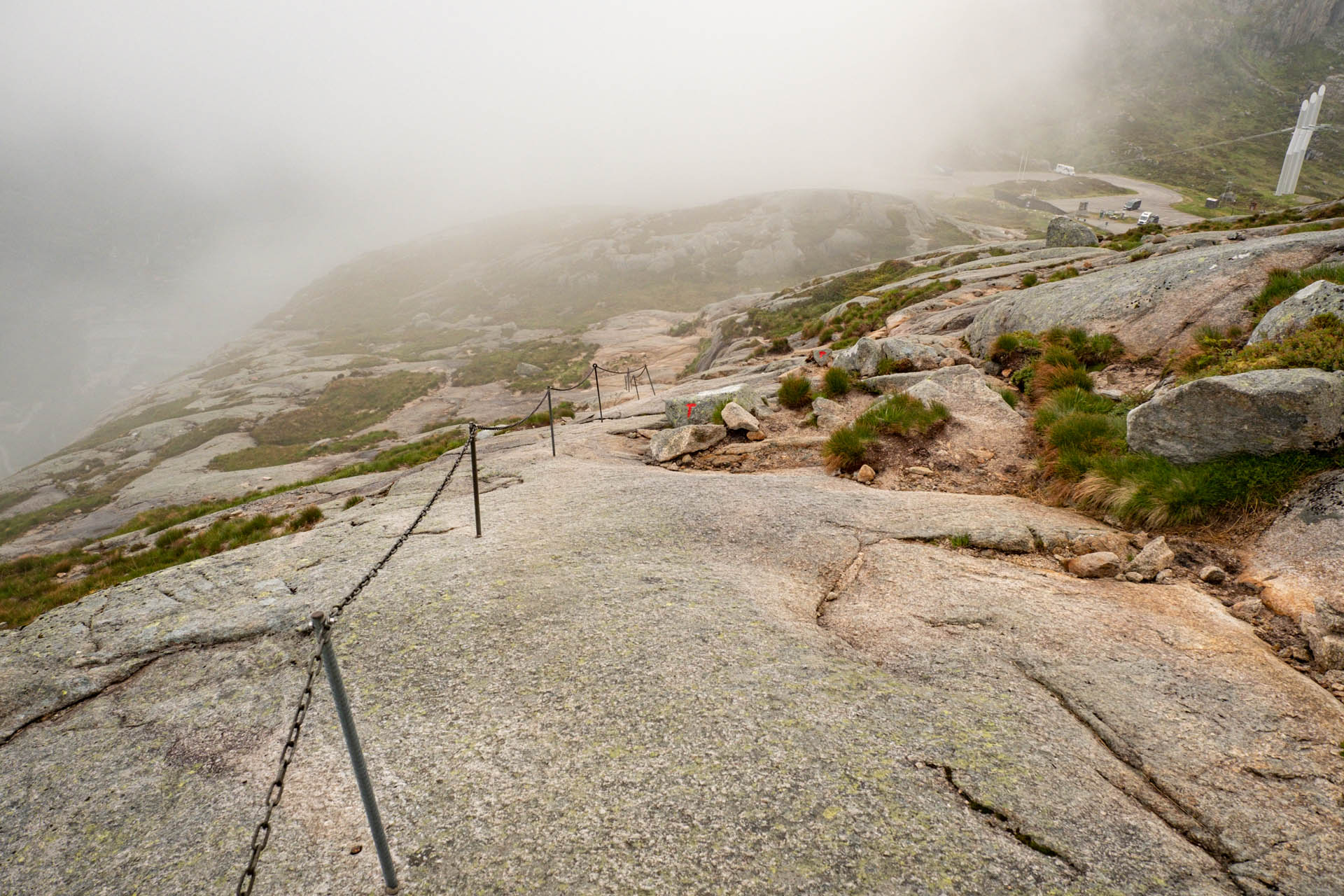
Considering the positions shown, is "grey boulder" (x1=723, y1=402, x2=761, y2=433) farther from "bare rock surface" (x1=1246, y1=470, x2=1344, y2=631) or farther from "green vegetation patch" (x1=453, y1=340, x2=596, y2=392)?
"green vegetation patch" (x1=453, y1=340, x2=596, y2=392)

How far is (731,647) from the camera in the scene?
5.94 metres

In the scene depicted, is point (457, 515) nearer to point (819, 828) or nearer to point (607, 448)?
point (607, 448)

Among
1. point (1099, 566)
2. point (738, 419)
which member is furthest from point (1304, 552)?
point (738, 419)

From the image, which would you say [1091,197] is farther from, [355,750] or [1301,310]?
[355,750]

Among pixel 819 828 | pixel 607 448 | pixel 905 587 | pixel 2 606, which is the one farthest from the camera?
pixel 2 606

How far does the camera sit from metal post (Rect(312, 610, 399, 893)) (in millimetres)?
3168

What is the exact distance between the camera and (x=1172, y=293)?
1355cm

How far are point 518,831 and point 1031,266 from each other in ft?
A: 107

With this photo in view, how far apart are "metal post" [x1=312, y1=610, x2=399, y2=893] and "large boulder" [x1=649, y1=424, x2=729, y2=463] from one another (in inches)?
440

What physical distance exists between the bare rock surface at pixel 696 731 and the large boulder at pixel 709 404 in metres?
8.29

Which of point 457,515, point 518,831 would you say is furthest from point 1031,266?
point 518,831

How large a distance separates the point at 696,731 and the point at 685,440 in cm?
1002

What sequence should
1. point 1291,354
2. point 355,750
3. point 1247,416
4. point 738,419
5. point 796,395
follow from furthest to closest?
point 796,395 → point 738,419 → point 1291,354 → point 1247,416 → point 355,750

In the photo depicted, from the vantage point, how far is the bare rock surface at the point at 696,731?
3.80 meters
